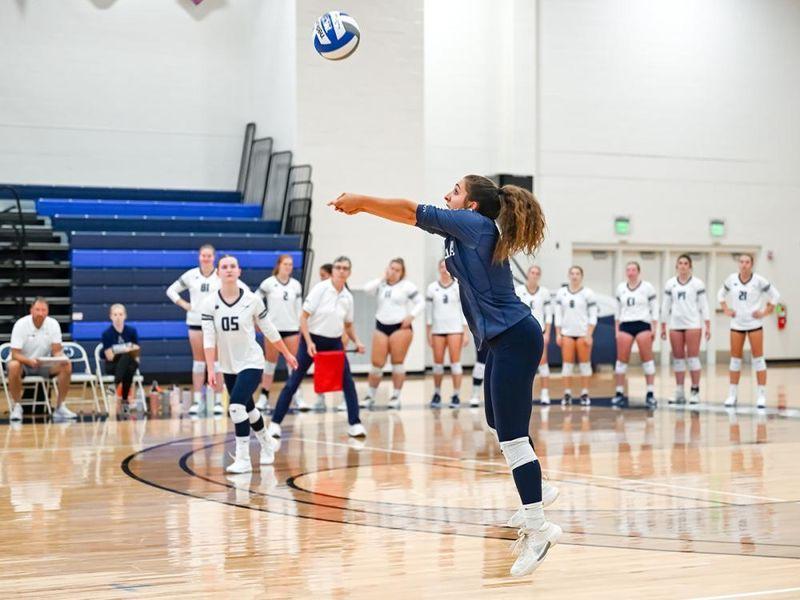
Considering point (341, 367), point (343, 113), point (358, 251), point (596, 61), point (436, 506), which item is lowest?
point (436, 506)

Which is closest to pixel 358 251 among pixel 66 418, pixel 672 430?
pixel 66 418

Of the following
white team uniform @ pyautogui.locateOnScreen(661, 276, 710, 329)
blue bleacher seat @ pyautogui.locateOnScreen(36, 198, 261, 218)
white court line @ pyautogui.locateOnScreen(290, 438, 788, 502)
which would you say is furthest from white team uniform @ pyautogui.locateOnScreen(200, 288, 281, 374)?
blue bleacher seat @ pyautogui.locateOnScreen(36, 198, 261, 218)

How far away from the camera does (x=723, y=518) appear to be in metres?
7.18

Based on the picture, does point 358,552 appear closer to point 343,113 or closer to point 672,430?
point 672,430

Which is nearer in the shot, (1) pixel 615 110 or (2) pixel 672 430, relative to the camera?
(2) pixel 672 430

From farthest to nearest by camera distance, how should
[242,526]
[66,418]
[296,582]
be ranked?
[66,418]
[242,526]
[296,582]

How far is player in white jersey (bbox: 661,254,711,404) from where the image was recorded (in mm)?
15922

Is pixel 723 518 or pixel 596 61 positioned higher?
pixel 596 61

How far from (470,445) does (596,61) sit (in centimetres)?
1525

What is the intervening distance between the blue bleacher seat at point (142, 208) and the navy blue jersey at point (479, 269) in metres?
15.7

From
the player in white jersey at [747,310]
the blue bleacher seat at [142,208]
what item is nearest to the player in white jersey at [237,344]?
the player in white jersey at [747,310]

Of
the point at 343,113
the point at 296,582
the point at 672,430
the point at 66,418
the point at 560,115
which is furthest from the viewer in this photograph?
the point at 560,115

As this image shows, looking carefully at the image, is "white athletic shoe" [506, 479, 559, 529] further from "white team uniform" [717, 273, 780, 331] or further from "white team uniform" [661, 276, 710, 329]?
"white team uniform" [661, 276, 710, 329]

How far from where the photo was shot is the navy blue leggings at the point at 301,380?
1150cm
